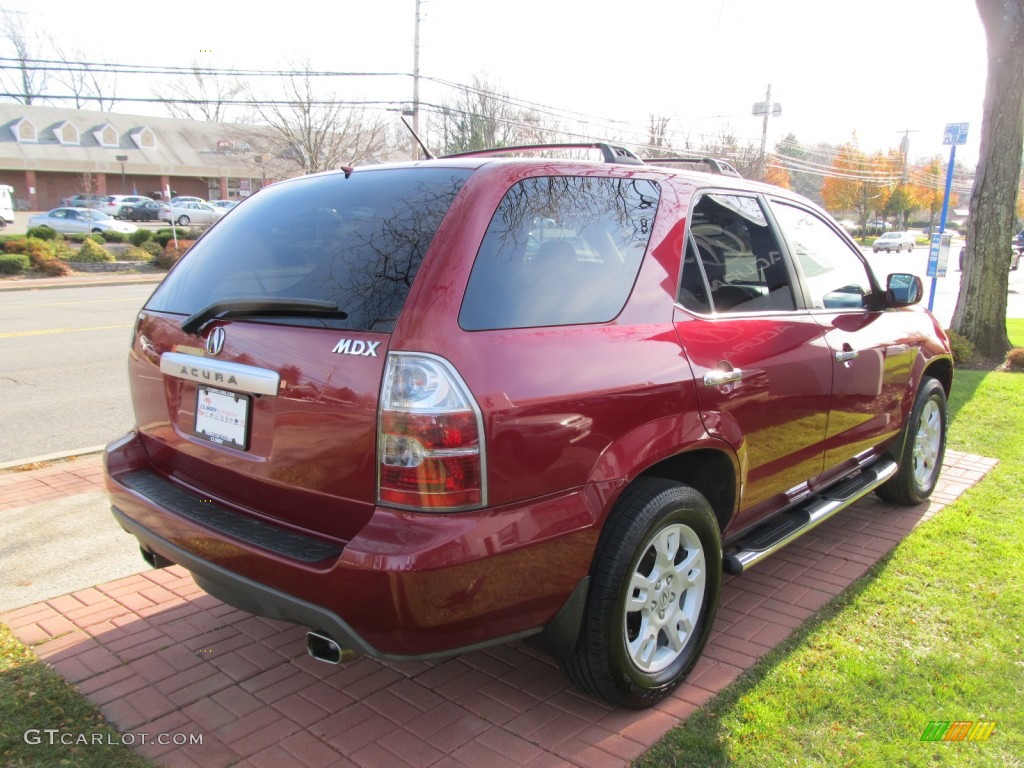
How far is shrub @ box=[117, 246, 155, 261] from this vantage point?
26281 mm

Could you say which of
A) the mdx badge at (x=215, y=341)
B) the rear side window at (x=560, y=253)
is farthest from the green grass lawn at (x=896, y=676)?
the mdx badge at (x=215, y=341)

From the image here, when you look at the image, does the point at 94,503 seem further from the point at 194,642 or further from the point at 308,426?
the point at 308,426

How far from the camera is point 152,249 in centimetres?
2759

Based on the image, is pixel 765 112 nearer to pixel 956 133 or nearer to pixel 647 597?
pixel 956 133

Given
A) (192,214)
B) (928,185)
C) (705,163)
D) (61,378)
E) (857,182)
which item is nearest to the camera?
(705,163)

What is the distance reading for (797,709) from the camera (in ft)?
9.27

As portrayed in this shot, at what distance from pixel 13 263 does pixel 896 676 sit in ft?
81.5

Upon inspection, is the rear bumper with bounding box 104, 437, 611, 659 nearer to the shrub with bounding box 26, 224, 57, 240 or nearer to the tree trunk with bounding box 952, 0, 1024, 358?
the tree trunk with bounding box 952, 0, 1024, 358

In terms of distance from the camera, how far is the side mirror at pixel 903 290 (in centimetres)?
429

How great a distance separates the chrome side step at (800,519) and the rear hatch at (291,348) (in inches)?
69.9

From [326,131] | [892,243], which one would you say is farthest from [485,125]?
[892,243]

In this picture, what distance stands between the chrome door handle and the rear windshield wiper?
1.35m

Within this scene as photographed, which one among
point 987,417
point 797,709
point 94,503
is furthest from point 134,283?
point 797,709

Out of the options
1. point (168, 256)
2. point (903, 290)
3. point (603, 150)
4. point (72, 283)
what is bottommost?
point (72, 283)
